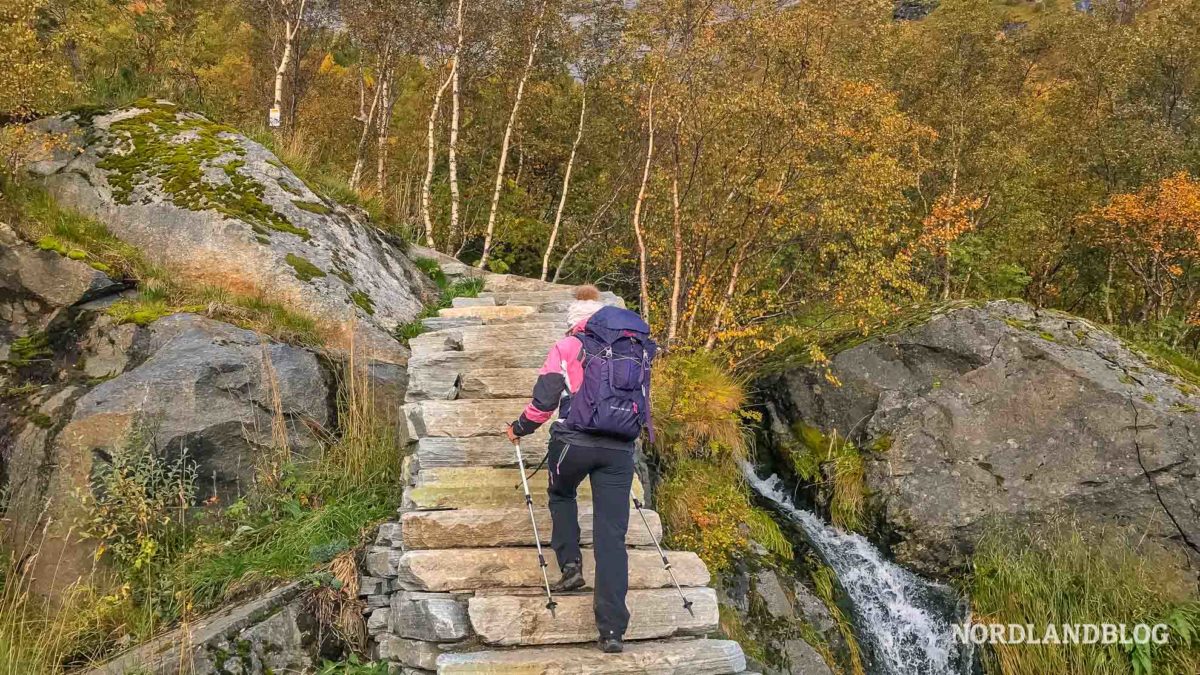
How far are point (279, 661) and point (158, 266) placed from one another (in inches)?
198

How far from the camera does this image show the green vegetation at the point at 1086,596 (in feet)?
22.4

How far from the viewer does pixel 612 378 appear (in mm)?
4324

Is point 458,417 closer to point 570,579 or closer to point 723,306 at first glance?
point 570,579

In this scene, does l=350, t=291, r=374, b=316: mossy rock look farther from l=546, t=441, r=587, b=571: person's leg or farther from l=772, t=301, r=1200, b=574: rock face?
l=772, t=301, r=1200, b=574: rock face

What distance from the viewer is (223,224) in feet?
26.0

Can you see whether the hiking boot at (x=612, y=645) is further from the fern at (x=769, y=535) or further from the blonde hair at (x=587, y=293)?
the fern at (x=769, y=535)

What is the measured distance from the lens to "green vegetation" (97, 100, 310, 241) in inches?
321

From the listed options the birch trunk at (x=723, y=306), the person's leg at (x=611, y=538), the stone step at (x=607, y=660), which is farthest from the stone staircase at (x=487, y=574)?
the birch trunk at (x=723, y=306)

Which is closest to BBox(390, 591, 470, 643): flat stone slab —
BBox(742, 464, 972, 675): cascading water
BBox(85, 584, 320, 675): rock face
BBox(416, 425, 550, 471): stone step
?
BBox(85, 584, 320, 675): rock face

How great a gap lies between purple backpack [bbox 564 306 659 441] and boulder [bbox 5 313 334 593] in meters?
3.19

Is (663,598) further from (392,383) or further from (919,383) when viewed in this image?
(919,383)

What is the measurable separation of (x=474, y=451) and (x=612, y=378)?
2040 millimetres

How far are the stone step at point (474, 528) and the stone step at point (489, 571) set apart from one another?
10cm

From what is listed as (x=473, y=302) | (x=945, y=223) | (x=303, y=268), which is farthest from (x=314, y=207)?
(x=945, y=223)
